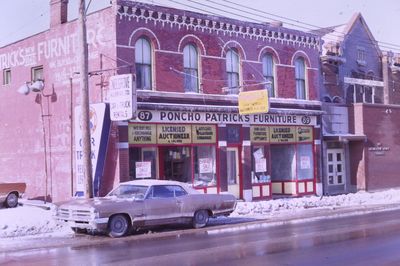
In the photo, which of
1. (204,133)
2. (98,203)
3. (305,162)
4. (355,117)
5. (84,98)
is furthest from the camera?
(355,117)

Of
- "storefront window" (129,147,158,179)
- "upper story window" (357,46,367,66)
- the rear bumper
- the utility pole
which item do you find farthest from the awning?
the rear bumper

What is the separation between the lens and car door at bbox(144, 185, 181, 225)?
641 inches

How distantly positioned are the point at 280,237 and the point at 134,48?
1045cm

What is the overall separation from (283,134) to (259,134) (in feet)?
5.48

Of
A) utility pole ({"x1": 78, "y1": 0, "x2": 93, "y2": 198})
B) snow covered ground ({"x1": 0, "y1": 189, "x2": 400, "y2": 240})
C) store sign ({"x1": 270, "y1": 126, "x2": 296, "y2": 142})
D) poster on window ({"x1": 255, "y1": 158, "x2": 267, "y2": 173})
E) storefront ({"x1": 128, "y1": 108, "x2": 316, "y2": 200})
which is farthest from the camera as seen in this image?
store sign ({"x1": 270, "y1": 126, "x2": 296, "y2": 142})

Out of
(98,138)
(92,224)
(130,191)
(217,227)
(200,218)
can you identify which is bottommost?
(217,227)

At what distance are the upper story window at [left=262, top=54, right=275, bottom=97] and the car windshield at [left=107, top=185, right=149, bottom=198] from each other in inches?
459

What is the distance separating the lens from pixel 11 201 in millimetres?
23312

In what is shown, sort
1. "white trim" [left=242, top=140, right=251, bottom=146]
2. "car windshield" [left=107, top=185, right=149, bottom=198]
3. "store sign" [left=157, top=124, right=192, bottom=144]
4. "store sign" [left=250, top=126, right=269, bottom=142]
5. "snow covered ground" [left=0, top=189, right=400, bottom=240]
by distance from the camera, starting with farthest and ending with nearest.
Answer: "store sign" [left=250, top=126, right=269, bottom=142] → "white trim" [left=242, top=140, right=251, bottom=146] → "store sign" [left=157, top=124, right=192, bottom=144] → "snow covered ground" [left=0, top=189, right=400, bottom=240] → "car windshield" [left=107, top=185, right=149, bottom=198]

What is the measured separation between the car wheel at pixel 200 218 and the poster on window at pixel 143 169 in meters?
4.89

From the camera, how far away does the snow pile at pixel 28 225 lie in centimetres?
1638

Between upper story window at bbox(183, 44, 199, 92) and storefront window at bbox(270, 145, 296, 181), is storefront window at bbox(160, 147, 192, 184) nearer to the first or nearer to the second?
upper story window at bbox(183, 44, 199, 92)

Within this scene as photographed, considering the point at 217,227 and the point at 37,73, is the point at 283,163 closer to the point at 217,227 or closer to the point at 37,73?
the point at 217,227

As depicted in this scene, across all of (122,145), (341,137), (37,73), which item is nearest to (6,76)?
(37,73)
